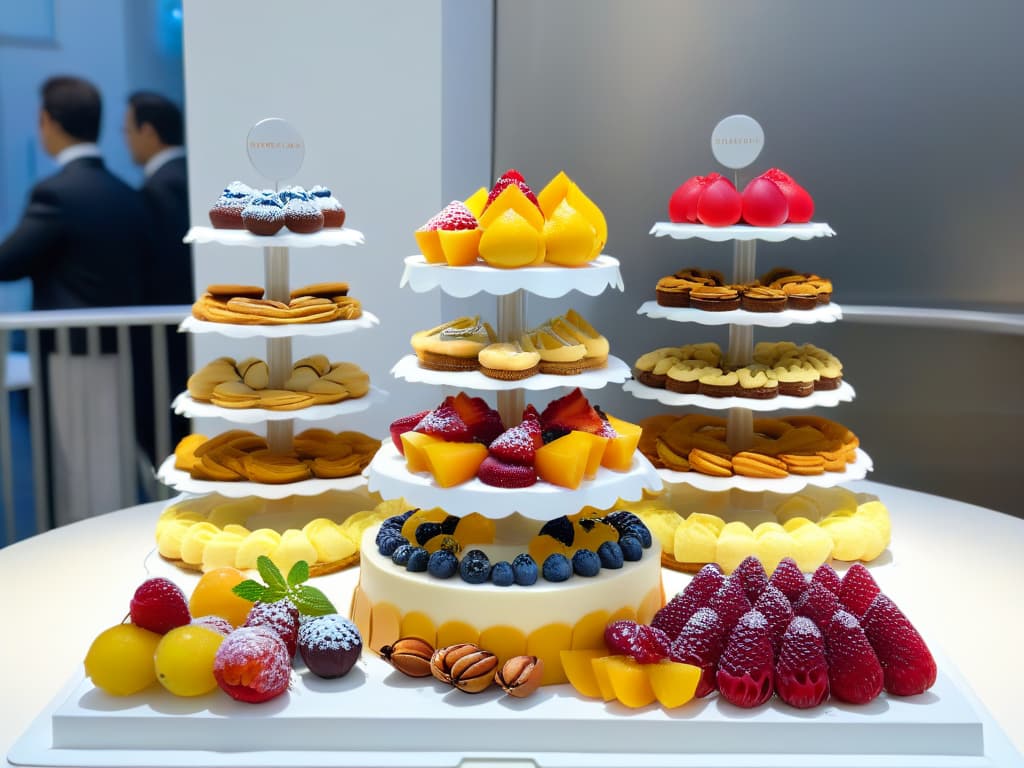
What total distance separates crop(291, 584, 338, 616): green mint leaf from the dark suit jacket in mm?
3750

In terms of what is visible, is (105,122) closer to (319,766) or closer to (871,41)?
(871,41)

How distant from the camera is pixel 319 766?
194 centimetres

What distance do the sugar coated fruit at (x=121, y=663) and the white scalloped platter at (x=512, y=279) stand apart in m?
0.89

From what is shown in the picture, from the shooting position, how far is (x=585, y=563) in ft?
7.52

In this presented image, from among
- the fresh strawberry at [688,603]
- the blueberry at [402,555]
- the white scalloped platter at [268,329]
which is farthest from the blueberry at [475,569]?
the white scalloped platter at [268,329]

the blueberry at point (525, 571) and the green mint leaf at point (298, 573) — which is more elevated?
the blueberry at point (525, 571)

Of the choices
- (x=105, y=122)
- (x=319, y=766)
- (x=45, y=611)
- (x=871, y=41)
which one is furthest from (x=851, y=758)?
(x=105, y=122)

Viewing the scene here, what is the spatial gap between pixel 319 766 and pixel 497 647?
448 millimetres

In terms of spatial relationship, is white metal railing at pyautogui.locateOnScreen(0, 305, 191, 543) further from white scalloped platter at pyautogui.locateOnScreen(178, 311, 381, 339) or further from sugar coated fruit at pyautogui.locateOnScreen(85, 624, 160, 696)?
sugar coated fruit at pyautogui.locateOnScreen(85, 624, 160, 696)

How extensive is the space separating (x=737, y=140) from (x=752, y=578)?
145 centimetres

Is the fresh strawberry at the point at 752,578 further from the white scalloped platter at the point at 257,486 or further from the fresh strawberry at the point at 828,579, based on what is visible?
the white scalloped platter at the point at 257,486

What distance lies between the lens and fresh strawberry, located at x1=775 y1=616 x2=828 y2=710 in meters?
2.03

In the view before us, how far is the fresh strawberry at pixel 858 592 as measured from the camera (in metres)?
2.30

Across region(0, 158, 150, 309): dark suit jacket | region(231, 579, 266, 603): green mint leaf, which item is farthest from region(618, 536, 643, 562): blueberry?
region(0, 158, 150, 309): dark suit jacket
